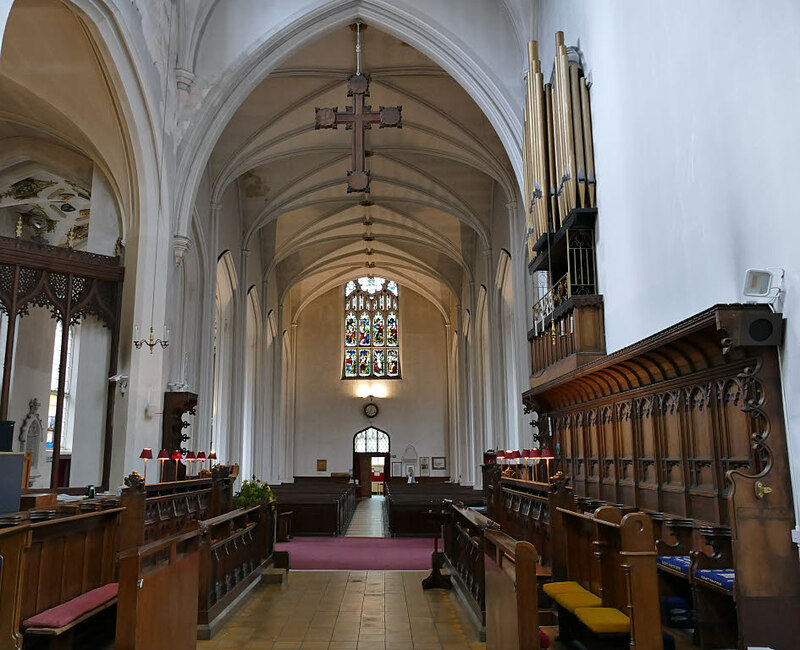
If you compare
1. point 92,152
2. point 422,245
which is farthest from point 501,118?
point 422,245

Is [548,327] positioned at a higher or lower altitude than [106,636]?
higher

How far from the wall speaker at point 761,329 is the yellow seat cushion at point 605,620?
4.99 feet

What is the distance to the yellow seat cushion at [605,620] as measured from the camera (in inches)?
143

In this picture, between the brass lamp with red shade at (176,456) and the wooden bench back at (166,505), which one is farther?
the brass lamp with red shade at (176,456)

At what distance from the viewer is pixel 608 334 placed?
6.65m

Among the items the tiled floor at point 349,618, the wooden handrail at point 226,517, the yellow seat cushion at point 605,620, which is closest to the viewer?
the yellow seat cushion at point 605,620

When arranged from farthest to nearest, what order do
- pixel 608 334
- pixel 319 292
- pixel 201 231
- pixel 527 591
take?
pixel 319 292 → pixel 201 231 → pixel 608 334 → pixel 527 591

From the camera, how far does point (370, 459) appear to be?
25141mm

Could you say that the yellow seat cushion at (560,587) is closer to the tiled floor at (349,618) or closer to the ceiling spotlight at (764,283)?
the tiled floor at (349,618)

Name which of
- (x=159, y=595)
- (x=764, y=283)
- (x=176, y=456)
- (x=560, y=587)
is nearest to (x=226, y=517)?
(x=159, y=595)

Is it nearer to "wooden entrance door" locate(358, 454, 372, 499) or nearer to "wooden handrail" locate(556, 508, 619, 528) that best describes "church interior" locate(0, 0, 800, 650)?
"wooden handrail" locate(556, 508, 619, 528)

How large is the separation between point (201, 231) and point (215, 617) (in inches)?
350

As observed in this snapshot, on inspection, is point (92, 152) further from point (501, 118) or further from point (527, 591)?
point (527, 591)

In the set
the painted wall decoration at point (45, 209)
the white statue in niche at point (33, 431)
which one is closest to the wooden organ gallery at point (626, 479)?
the painted wall decoration at point (45, 209)
